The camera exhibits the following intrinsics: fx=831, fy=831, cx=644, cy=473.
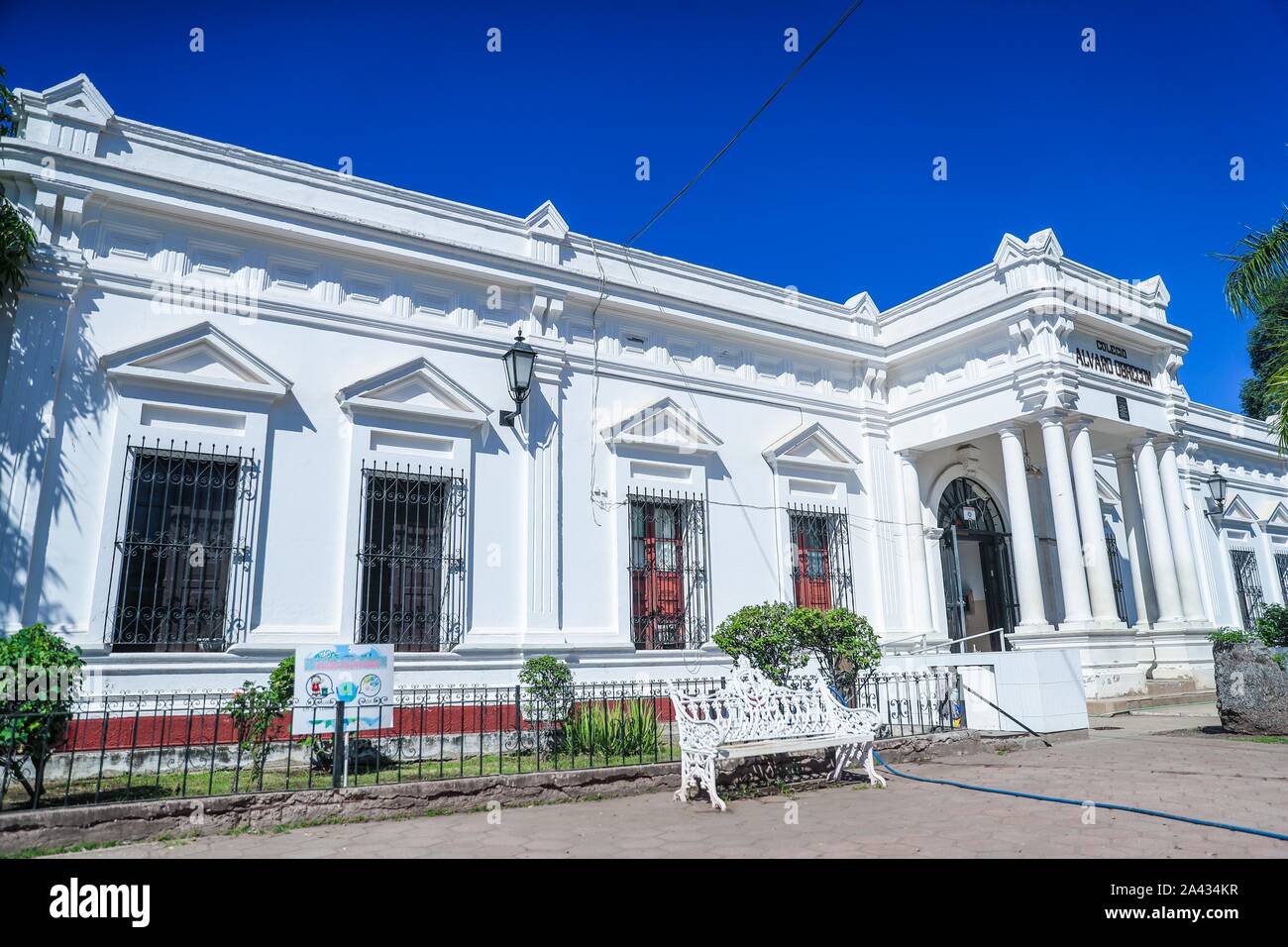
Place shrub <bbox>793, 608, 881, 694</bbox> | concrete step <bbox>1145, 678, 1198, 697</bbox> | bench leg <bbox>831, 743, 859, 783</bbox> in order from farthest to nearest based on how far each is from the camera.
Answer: concrete step <bbox>1145, 678, 1198, 697</bbox>, shrub <bbox>793, 608, 881, 694</bbox>, bench leg <bbox>831, 743, 859, 783</bbox>

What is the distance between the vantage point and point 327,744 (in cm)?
813

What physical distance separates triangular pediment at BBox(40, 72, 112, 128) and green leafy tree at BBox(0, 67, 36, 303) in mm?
384

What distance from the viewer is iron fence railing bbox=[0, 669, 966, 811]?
709 centimetres

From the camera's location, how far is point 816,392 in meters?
14.4

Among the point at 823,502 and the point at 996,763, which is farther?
the point at 823,502

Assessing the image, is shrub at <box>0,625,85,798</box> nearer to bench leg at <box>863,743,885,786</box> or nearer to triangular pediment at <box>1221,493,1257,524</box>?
bench leg at <box>863,743,885,786</box>

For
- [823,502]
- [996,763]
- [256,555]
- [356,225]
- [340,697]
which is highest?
[356,225]

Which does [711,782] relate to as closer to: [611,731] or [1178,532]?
[611,731]

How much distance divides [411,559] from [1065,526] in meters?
9.87

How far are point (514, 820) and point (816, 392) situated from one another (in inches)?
391

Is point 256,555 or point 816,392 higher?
point 816,392

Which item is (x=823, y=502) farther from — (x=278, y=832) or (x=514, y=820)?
(x=278, y=832)

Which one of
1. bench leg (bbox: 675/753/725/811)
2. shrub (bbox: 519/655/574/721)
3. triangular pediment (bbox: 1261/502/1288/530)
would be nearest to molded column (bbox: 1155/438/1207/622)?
triangular pediment (bbox: 1261/502/1288/530)
